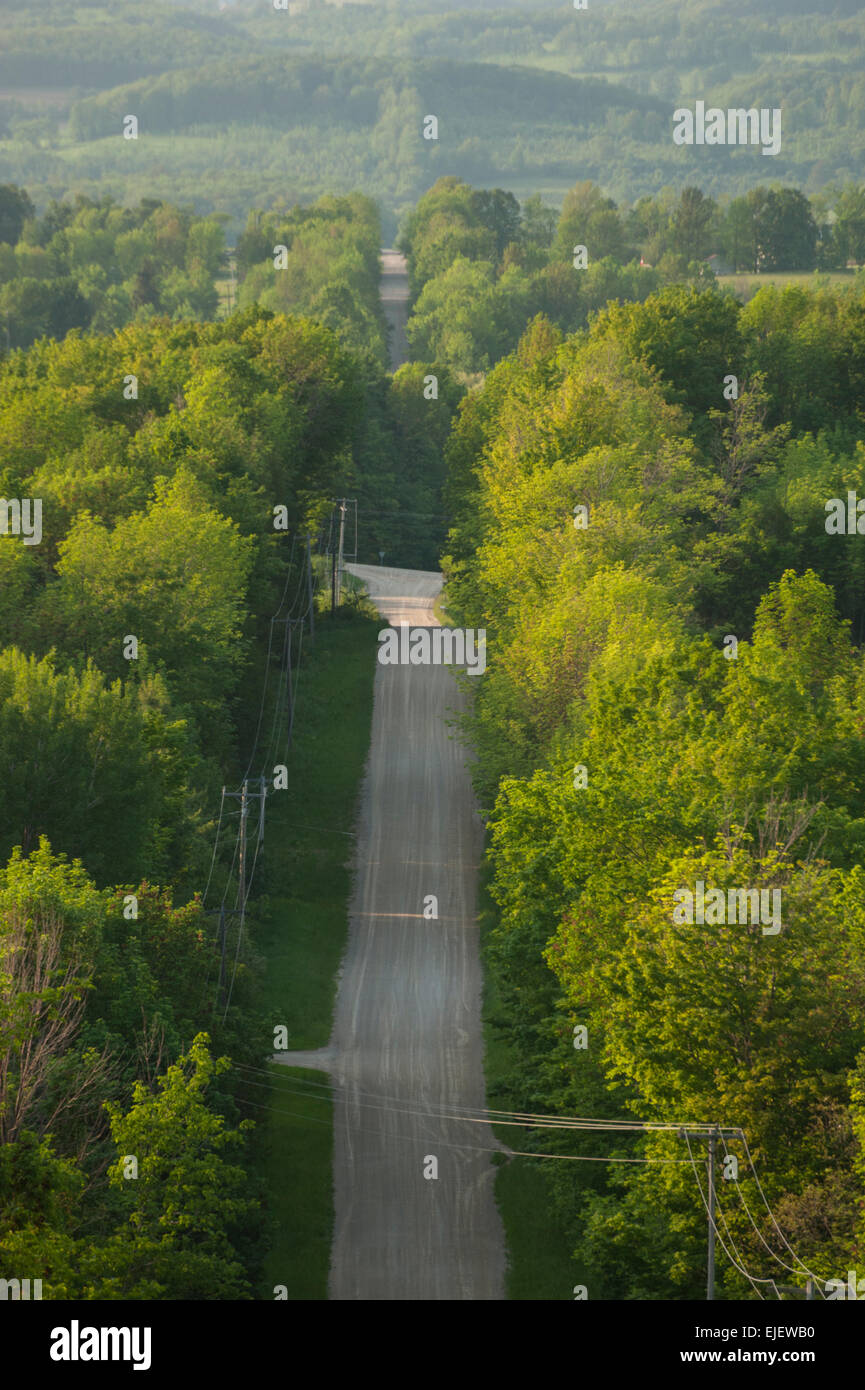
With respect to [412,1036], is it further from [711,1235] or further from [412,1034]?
[711,1235]

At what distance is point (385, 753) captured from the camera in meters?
71.2

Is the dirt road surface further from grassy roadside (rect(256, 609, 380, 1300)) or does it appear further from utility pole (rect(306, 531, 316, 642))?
utility pole (rect(306, 531, 316, 642))

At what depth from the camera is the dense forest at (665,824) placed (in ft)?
103

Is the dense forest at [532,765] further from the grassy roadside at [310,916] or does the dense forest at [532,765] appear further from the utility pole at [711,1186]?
the grassy roadside at [310,916]

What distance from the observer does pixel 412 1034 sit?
50.6m

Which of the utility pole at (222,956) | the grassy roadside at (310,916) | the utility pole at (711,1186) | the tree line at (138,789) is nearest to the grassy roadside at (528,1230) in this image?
the grassy roadside at (310,916)

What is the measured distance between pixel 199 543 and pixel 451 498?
3538 cm

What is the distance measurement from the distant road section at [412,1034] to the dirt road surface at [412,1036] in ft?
0.15

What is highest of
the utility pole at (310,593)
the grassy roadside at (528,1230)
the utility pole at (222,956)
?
the utility pole at (310,593)

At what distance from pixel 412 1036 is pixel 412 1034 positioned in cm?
13

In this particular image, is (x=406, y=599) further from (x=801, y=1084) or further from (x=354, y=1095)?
(x=801, y=1084)

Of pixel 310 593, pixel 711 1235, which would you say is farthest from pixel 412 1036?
pixel 310 593
